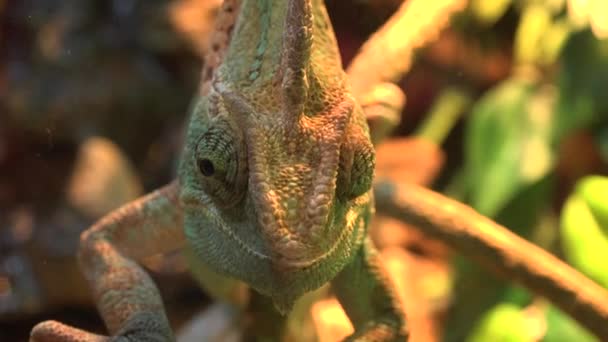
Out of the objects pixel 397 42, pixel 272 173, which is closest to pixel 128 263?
pixel 272 173

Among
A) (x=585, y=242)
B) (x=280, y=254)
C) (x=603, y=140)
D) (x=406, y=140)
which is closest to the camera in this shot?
(x=280, y=254)

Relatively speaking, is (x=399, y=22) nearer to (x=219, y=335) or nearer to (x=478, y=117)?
(x=219, y=335)

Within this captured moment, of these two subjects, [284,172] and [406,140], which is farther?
[406,140]

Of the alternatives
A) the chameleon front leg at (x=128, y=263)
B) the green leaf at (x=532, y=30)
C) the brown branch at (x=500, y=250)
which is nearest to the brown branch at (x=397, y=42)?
the brown branch at (x=500, y=250)

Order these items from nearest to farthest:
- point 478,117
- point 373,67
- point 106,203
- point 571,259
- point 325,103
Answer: point 325,103, point 373,67, point 571,259, point 106,203, point 478,117

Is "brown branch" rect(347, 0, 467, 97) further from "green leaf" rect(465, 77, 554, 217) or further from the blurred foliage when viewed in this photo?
"green leaf" rect(465, 77, 554, 217)

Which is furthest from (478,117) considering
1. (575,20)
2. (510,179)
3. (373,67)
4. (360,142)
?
(360,142)

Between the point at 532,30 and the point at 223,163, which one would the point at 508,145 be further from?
the point at 223,163
